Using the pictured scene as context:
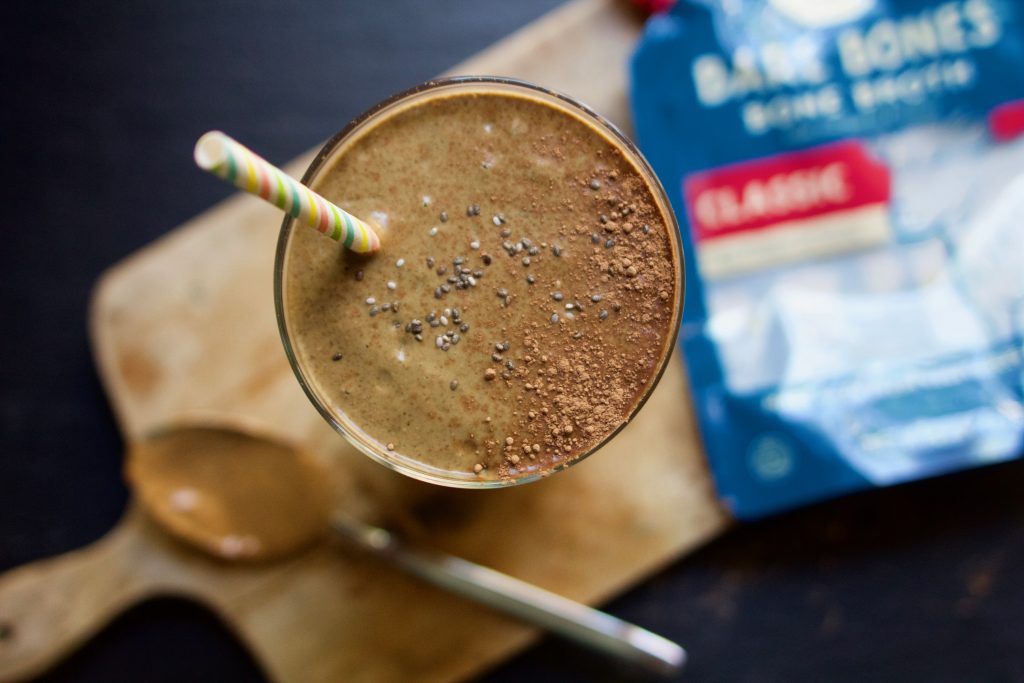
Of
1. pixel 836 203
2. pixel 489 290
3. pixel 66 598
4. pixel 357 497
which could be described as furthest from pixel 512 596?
pixel 836 203

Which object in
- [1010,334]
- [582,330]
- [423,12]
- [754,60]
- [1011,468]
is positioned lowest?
[1011,468]

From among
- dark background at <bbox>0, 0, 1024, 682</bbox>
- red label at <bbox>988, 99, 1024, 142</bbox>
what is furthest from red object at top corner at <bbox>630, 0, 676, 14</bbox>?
red label at <bbox>988, 99, 1024, 142</bbox>

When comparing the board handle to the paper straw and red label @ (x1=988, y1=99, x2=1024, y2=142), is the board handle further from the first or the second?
red label @ (x1=988, y1=99, x2=1024, y2=142)

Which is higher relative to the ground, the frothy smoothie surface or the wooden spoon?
the frothy smoothie surface

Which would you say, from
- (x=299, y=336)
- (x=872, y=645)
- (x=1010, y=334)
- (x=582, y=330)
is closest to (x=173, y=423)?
(x=299, y=336)

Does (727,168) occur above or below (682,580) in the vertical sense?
above

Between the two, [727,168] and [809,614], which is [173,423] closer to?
[727,168]

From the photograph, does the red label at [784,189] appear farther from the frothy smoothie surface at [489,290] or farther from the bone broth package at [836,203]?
the frothy smoothie surface at [489,290]
